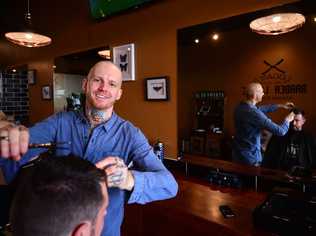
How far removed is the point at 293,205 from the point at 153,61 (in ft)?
5.98

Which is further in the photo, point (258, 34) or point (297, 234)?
point (258, 34)

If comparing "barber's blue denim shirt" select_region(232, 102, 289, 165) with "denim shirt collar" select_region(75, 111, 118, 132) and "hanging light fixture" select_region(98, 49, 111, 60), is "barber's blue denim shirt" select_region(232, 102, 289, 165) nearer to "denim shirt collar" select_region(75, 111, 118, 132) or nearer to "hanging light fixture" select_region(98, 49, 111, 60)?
"denim shirt collar" select_region(75, 111, 118, 132)

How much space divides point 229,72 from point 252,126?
0.49 metres

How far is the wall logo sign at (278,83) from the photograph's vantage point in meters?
2.12

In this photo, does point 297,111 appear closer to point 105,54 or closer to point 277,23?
point 277,23

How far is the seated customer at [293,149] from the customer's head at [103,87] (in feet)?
4.65

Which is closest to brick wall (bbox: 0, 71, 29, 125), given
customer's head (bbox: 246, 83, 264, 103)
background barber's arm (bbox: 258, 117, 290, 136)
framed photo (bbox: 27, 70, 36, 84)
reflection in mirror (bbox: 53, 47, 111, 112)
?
framed photo (bbox: 27, 70, 36, 84)

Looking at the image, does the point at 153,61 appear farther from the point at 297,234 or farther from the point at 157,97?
the point at 297,234

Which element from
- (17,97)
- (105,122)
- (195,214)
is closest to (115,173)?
(105,122)

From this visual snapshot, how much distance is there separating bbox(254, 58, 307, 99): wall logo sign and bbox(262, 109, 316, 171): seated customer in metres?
0.15

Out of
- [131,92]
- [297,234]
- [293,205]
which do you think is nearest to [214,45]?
[131,92]

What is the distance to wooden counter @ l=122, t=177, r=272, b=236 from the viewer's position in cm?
171

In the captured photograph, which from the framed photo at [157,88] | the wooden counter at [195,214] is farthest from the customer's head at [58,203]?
the framed photo at [157,88]

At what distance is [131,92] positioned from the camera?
316 cm
